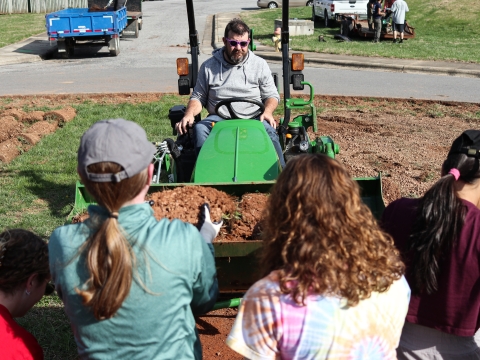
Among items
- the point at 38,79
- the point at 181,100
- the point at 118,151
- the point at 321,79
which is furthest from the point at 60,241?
the point at 38,79

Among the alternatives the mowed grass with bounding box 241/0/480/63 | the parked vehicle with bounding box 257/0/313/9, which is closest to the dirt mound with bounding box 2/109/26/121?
the mowed grass with bounding box 241/0/480/63

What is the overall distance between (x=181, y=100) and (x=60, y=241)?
10.6 metres

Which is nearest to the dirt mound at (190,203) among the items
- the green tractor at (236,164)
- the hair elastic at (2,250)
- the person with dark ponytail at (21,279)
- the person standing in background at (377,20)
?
the green tractor at (236,164)

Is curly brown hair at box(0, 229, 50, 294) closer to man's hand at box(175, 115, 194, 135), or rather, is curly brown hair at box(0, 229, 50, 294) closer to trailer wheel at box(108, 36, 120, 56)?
man's hand at box(175, 115, 194, 135)

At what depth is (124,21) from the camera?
72.6ft

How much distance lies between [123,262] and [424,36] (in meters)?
23.0

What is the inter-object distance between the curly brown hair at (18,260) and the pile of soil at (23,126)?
20.6 ft

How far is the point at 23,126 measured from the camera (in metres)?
10.7

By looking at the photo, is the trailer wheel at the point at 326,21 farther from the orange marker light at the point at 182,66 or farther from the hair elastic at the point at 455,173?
the hair elastic at the point at 455,173

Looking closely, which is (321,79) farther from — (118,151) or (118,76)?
(118,151)

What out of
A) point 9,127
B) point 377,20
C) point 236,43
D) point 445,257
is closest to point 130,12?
point 377,20

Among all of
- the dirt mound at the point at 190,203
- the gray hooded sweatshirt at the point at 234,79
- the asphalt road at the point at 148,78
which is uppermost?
the gray hooded sweatshirt at the point at 234,79

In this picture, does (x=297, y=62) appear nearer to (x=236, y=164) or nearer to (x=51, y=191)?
(x=236, y=164)

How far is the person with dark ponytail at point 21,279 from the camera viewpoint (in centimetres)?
263
